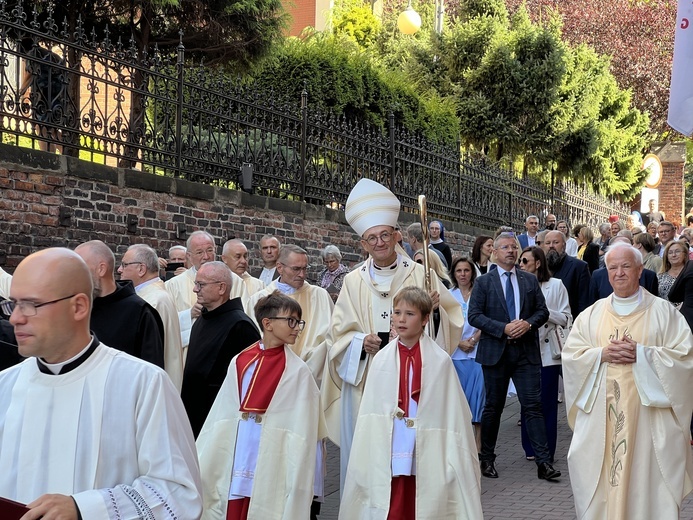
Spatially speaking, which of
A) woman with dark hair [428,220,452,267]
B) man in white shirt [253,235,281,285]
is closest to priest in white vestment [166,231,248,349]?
man in white shirt [253,235,281,285]

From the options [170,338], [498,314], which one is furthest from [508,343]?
[170,338]

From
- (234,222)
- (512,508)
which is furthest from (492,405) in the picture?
(234,222)

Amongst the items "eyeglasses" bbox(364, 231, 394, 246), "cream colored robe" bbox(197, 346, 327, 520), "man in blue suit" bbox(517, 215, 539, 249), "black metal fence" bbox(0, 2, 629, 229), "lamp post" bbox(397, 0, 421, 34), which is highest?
"lamp post" bbox(397, 0, 421, 34)

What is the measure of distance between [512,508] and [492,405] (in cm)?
148

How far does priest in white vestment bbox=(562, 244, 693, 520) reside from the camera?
23.7ft

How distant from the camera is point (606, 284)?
11805mm

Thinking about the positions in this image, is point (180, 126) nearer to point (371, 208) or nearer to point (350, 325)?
point (371, 208)

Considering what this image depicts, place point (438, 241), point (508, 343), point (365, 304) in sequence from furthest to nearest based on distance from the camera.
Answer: point (438, 241) < point (508, 343) < point (365, 304)

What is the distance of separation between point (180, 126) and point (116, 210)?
1.73 meters

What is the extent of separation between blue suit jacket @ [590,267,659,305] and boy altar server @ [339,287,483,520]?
5.28 meters

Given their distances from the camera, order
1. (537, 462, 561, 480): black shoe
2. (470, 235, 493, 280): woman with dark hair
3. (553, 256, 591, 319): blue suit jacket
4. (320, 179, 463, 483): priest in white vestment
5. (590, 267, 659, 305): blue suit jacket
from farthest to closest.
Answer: (553, 256, 591, 319): blue suit jacket, (470, 235, 493, 280): woman with dark hair, (590, 267, 659, 305): blue suit jacket, (537, 462, 561, 480): black shoe, (320, 179, 463, 483): priest in white vestment

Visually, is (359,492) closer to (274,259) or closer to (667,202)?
(274,259)

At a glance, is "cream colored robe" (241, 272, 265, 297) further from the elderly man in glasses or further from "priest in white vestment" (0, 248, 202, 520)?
"priest in white vestment" (0, 248, 202, 520)

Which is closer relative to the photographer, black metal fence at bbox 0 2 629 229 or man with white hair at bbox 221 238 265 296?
man with white hair at bbox 221 238 265 296
